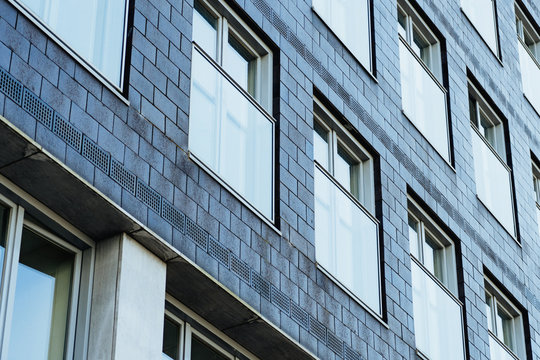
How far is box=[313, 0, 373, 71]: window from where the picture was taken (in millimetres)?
18875

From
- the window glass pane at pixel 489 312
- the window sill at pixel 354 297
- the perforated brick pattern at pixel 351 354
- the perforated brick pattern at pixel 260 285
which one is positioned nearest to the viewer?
the perforated brick pattern at pixel 260 285

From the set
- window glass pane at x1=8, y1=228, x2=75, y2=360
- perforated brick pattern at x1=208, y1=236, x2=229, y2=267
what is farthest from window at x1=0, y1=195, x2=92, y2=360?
perforated brick pattern at x1=208, y1=236, x2=229, y2=267

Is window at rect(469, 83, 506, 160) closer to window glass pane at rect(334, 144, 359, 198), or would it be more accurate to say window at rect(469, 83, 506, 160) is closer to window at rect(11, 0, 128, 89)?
window glass pane at rect(334, 144, 359, 198)

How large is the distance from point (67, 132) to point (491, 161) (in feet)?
43.9

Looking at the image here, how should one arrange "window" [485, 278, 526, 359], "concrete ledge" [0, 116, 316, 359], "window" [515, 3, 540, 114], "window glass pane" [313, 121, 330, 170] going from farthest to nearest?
"window" [515, 3, 540, 114], "window" [485, 278, 526, 359], "window glass pane" [313, 121, 330, 170], "concrete ledge" [0, 116, 316, 359]

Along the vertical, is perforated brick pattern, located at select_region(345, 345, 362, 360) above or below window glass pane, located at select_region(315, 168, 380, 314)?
below

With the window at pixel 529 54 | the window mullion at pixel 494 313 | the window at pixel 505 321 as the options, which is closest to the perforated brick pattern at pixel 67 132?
the window at pixel 505 321

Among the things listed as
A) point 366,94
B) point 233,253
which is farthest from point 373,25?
Result: point 233,253

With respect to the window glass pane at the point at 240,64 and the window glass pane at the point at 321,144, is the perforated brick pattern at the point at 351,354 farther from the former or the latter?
the window glass pane at the point at 240,64

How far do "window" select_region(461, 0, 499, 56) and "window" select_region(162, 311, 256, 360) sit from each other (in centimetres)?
1235

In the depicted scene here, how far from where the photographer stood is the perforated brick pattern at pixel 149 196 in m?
13.0

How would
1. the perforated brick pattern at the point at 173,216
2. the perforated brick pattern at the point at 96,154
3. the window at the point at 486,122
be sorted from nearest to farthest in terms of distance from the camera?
1. the perforated brick pattern at the point at 96,154
2. the perforated brick pattern at the point at 173,216
3. the window at the point at 486,122

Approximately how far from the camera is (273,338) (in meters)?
14.6

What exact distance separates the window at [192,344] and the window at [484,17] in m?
12.4
